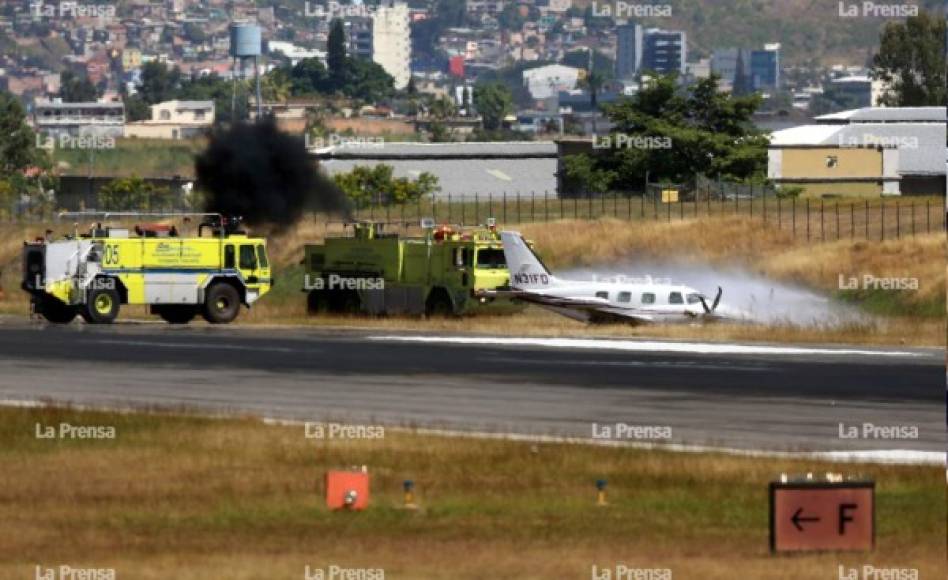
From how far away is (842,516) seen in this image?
23828mm

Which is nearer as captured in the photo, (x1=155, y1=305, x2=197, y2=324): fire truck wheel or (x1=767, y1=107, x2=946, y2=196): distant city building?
(x1=155, y1=305, x2=197, y2=324): fire truck wheel

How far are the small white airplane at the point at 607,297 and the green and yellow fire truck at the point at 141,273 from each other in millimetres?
9521

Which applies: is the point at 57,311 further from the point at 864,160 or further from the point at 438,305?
the point at 864,160

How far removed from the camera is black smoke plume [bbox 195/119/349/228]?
93500 mm

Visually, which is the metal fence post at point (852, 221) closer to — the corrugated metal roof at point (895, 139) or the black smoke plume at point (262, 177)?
the black smoke plume at point (262, 177)

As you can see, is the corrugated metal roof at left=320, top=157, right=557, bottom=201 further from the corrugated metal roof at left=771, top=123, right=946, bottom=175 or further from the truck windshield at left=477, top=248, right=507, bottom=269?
the truck windshield at left=477, top=248, right=507, bottom=269

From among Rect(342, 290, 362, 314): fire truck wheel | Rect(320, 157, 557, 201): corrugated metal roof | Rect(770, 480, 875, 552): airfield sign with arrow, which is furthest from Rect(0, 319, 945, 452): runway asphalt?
Rect(320, 157, 557, 201): corrugated metal roof

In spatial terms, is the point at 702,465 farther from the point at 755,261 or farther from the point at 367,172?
the point at 367,172

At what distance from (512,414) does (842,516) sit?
17427mm

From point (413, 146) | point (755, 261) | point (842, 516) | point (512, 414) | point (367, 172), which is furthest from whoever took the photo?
point (413, 146)

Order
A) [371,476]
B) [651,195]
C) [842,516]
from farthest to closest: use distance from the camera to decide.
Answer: [651,195]
[371,476]
[842,516]

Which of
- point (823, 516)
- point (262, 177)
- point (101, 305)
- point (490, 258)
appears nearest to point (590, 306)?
point (490, 258)

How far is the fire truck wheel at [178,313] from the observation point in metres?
73.2

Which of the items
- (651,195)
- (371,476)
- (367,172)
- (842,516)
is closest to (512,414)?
(371,476)
